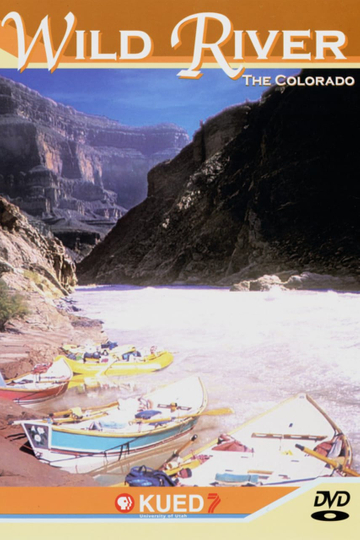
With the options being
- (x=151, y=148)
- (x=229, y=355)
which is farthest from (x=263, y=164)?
(x=229, y=355)

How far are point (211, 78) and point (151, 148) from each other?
0.81 m

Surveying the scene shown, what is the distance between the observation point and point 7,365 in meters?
3.42

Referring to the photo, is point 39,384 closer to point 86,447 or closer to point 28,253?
point 86,447

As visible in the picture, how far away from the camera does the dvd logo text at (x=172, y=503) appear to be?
10.2 feet

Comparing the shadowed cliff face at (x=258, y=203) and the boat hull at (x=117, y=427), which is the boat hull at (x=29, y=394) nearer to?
the boat hull at (x=117, y=427)

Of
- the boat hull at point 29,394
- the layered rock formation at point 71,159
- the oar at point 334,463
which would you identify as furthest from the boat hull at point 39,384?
the oar at point 334,463

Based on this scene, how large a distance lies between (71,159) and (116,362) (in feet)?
6.34

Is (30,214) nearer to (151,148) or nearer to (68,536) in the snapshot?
(151,148)

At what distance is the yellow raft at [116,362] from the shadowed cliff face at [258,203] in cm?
107

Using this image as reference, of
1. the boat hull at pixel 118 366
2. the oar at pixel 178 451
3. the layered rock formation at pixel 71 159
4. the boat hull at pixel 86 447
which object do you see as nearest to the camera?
the boat hull at pixel 86 447

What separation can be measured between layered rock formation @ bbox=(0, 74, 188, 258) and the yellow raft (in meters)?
1.28

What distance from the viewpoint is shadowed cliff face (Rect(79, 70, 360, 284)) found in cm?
426

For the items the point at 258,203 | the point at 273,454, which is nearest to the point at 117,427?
the point at 273,454

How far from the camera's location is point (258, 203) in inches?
254
